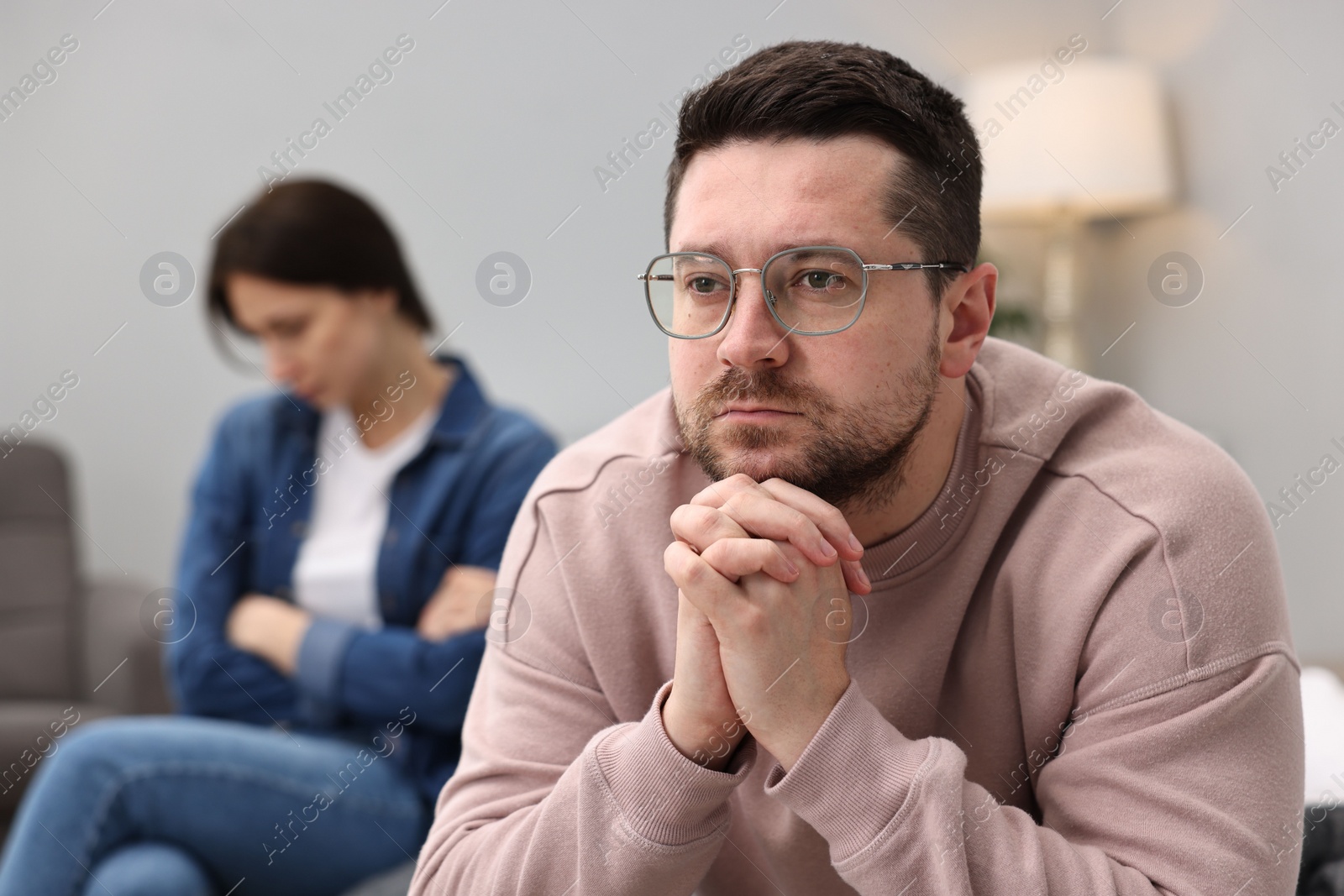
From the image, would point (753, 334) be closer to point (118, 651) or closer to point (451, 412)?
point (451, 412)

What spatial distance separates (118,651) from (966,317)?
2.16 m

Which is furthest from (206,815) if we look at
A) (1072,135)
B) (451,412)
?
(1072,135)

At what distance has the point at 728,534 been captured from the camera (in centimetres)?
92

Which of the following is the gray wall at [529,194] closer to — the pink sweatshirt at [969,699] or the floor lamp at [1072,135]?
the floor lamp at [1072,135]

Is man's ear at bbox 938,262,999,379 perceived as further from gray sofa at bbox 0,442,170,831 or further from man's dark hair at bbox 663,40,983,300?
gray sofa at bbox 0,442,170,831

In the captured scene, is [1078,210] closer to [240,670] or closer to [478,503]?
[478,503]

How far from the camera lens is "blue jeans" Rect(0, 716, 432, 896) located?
1.41m

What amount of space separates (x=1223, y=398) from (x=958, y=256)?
1.83 meters

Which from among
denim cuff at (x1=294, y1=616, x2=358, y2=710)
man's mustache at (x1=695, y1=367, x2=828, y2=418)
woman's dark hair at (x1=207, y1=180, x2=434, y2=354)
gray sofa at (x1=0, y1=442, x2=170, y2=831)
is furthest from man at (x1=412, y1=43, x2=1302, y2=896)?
gray sofa at (x1=0, y1=442, x2=170, y2=831)

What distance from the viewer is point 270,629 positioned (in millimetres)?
1730

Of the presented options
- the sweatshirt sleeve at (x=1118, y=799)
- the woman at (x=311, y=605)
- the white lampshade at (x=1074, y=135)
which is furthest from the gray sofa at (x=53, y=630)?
the white lampshade at (x=1074, y=135)

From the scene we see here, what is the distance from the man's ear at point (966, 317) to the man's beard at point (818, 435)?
5 cm

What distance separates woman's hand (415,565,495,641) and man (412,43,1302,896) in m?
0.49

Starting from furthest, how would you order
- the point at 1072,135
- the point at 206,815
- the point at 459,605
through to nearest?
the point at 1072,135 < the point at 459,605 < the point at 206,815
